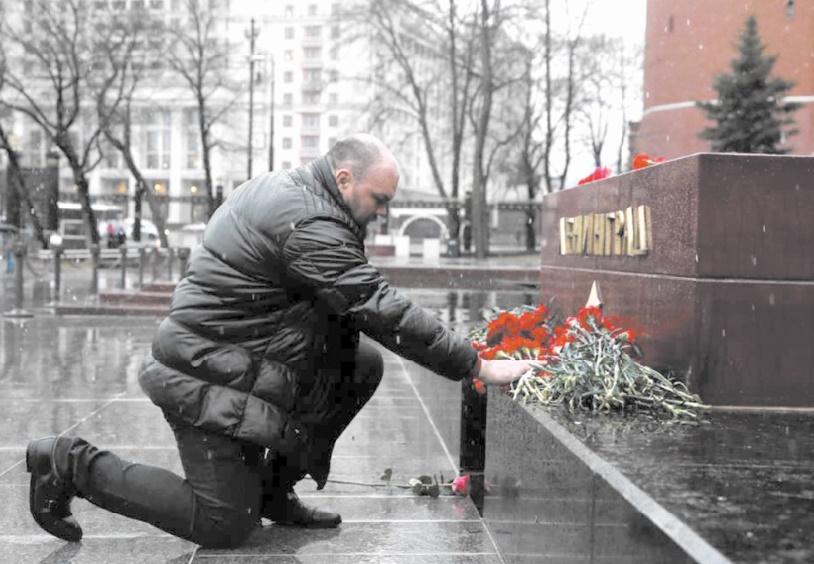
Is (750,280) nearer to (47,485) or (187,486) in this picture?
(187,486)

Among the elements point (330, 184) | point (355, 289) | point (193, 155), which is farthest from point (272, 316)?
point (193, 155)

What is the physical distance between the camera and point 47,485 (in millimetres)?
3588

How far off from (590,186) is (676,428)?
9.90 feet

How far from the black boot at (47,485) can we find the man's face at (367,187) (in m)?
1.35

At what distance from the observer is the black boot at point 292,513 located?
159 inches

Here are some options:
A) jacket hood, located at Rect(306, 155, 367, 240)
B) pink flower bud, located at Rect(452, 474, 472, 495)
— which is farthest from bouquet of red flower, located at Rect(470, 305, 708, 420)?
jacket hood, located at Rect(306, 155, 367, 240)

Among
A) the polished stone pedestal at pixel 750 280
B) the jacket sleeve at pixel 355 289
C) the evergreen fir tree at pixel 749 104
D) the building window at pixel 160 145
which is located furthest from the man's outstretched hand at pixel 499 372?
the building window at pixel 160 145

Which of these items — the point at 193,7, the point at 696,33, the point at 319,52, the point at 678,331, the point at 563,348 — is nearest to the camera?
the point at 563,348

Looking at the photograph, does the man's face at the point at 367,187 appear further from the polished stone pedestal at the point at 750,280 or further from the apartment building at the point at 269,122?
the apartment building at the point at 269,122

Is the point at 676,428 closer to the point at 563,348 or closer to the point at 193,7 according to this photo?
the point at 563,348

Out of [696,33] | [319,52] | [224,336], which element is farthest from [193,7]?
[319,52]

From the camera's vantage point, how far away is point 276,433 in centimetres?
347

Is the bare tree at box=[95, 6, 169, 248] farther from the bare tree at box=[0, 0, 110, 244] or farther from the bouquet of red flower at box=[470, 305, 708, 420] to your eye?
the bouquet of red flower at box=[470, 305, 708, 420]

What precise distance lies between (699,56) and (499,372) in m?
33.9
